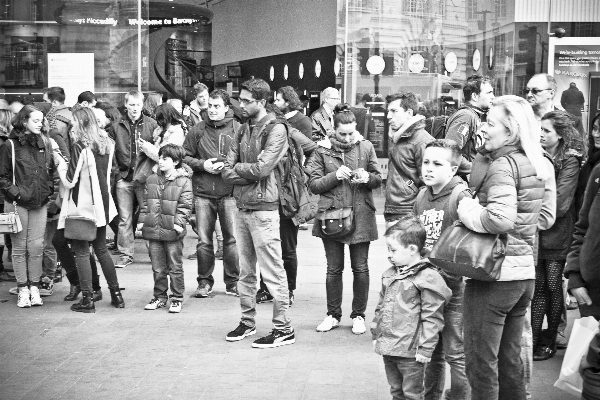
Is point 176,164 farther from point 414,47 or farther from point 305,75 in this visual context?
point 305,75

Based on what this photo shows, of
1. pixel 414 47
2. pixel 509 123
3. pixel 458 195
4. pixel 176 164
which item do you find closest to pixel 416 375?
pixel 458 195

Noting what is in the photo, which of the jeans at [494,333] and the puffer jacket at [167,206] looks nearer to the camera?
the jeans at [494,333]

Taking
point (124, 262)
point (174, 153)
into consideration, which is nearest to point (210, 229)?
point (174, 153)

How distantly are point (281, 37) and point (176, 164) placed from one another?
44.4 ft

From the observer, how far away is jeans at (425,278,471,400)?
584 centimetres

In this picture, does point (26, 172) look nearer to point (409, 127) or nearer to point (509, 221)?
point (409, 127)

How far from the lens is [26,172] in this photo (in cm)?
916

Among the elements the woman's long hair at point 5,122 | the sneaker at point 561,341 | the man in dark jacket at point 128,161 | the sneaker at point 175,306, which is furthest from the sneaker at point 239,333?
the woman's long hair at point 5,122

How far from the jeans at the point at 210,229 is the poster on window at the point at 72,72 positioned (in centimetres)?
497

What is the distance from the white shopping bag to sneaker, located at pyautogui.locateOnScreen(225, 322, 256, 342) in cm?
355

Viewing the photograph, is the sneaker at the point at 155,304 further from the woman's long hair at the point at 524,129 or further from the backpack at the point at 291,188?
the woman's long hair at the point at 524,129

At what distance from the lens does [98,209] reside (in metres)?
8.91

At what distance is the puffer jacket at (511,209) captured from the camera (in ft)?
16.0

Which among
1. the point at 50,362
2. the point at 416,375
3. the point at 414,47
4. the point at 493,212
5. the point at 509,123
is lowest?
the point at 50,362
